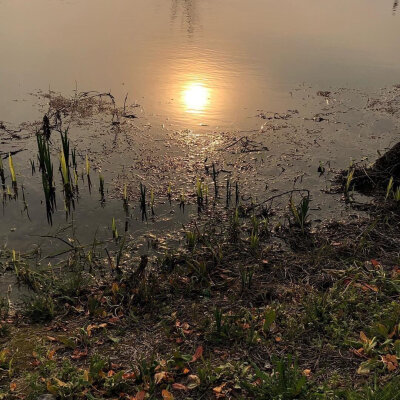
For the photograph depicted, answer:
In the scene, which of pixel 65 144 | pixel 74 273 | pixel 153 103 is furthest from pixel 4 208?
pixel 153 103

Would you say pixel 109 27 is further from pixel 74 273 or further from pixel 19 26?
pixel 74 273

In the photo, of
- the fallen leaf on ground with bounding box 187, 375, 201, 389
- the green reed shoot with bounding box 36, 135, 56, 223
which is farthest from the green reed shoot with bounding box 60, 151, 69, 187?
the fallen leaf on ground with bounding box 187, 375, 201, 389

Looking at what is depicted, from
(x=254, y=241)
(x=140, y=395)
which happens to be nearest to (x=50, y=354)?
(x=140, y=395)

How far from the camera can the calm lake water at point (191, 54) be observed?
9391 mm

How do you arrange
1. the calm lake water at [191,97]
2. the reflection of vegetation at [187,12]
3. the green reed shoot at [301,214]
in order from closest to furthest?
the green reed shoot at [301,214] < the calm lake water at [191,97] < the reflection of vegetation at [187,12]

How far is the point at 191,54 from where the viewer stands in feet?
39.4

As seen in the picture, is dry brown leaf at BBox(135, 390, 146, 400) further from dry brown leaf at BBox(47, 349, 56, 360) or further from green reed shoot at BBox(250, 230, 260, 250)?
green reed shoot at BBox(250, 230, 260, 250)

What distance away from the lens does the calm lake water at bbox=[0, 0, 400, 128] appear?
9.39 metres

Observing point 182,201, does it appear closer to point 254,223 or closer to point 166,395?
point 254,223

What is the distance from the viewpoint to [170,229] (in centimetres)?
560

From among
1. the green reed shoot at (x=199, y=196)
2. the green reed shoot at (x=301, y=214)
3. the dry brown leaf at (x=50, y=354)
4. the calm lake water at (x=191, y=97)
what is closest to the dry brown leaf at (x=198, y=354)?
the dry brown leaf at (x=50, y=354)

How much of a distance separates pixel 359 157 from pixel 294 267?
3.43 metres

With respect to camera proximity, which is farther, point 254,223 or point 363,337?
point 254,223

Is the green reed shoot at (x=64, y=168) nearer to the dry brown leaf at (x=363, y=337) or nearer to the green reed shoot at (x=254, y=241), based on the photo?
the green reed shoot at (x=254, y=241)
